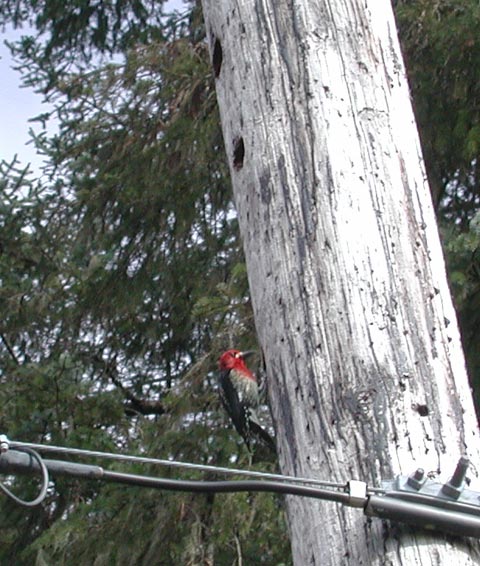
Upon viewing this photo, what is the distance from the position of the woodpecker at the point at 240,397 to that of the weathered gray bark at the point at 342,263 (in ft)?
10.9

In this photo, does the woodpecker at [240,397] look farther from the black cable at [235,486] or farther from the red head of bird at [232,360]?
the black cable at [235,486]

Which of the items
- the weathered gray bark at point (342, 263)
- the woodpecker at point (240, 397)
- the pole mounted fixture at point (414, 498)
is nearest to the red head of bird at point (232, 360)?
the woodpecker at point (240, 397)

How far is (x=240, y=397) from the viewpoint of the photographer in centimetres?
589

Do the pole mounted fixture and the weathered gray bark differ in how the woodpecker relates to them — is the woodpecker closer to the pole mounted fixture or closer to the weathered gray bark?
the weathered gray bark

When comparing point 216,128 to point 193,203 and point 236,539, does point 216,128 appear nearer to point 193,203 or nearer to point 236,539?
point 193,203

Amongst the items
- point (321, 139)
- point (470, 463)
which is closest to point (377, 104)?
point (321, 139)

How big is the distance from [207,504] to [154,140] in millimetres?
2469

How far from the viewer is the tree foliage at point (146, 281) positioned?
20.4ft

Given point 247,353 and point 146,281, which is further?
point 146,281

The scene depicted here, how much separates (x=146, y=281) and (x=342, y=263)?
5.73 metres

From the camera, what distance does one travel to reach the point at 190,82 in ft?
23.9

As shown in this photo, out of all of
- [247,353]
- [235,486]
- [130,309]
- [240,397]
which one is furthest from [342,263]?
[130,309]

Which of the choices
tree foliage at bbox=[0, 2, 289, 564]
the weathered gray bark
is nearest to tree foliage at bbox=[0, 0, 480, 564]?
tree foliage at bbox=[0, 2, 289, 564]

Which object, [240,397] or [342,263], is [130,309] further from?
[342,263]
